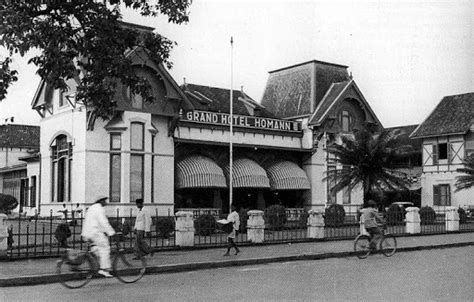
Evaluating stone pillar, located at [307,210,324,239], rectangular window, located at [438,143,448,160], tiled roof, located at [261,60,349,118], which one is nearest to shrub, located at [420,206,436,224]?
stone pillar, located at [307,210,324,239]

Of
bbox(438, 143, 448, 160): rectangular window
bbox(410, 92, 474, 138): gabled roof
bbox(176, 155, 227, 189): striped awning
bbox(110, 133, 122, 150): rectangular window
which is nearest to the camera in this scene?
bbox(110, 133, 122, 150): rectangular window

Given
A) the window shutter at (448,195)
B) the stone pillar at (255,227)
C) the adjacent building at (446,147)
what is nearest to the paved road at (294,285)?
the stone pillar at (255,227)

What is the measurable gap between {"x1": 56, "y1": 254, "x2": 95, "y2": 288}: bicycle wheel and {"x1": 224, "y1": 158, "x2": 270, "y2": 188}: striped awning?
2052 centimetres

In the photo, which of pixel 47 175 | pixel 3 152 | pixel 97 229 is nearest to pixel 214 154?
pixel 47 175

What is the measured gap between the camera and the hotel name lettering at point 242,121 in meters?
32.4

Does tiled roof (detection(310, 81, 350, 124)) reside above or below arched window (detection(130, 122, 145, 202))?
above

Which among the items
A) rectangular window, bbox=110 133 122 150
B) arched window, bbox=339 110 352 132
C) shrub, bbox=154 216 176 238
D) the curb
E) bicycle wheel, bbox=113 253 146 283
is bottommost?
the curb

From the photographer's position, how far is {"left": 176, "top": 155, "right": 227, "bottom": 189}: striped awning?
31500 mm

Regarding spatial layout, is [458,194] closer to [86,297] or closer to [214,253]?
[214,253]

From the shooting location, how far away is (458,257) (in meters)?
17.4

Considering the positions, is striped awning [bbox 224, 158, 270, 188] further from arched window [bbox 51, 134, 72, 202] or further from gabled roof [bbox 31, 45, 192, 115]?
arched window [bbox 51, 134, 72, 202]

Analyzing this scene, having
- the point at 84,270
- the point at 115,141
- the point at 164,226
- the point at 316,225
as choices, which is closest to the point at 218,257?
the point at 164,226

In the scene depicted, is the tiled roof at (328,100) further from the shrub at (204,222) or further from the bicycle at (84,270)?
the bicycle at (84,270)

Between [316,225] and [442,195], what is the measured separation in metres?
28.0
